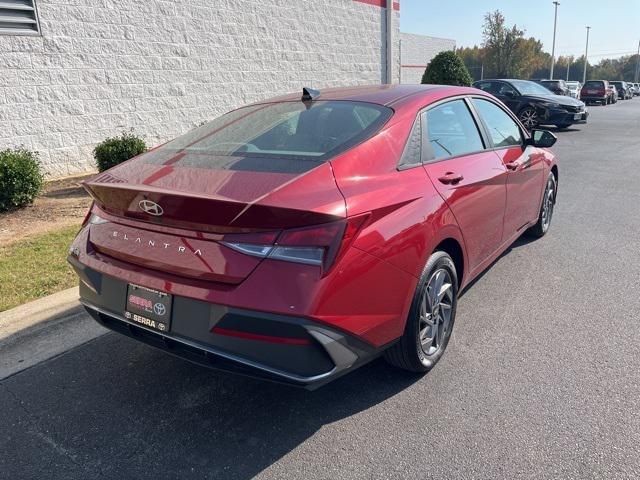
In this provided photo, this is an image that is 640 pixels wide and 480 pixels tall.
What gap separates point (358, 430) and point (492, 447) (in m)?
0.65

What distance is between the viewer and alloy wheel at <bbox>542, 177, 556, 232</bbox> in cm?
555

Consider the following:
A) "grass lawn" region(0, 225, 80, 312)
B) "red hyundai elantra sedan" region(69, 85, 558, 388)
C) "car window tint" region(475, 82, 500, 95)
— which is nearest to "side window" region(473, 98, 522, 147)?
"red hyundai elantra sedan" region(69, 85, 558, 388)

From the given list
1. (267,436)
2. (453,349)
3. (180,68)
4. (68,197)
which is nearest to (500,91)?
(180,68)

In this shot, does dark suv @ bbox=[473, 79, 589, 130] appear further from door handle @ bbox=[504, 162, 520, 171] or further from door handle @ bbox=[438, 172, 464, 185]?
door handle @ bbox=[438, 172, 464, 185]

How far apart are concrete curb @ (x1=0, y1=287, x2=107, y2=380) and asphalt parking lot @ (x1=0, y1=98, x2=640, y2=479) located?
124mm

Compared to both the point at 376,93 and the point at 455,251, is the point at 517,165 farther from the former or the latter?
the point at 376,93

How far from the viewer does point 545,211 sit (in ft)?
18.7

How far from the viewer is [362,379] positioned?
122 inches

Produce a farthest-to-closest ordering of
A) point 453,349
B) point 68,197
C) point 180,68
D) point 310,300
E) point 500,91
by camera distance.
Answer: point 500,91
point 180,68
point 68,197
point 453,349
point 310,300

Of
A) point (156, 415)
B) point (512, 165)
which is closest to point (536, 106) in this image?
point (512, 165)

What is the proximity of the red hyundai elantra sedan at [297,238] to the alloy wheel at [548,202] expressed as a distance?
233 cm

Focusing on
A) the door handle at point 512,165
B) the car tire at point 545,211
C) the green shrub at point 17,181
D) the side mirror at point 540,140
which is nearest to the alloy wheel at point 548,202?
the car tire at point 545,211

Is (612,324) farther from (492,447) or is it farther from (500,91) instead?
(500,91)

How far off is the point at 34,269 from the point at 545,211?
5119 millimetres
